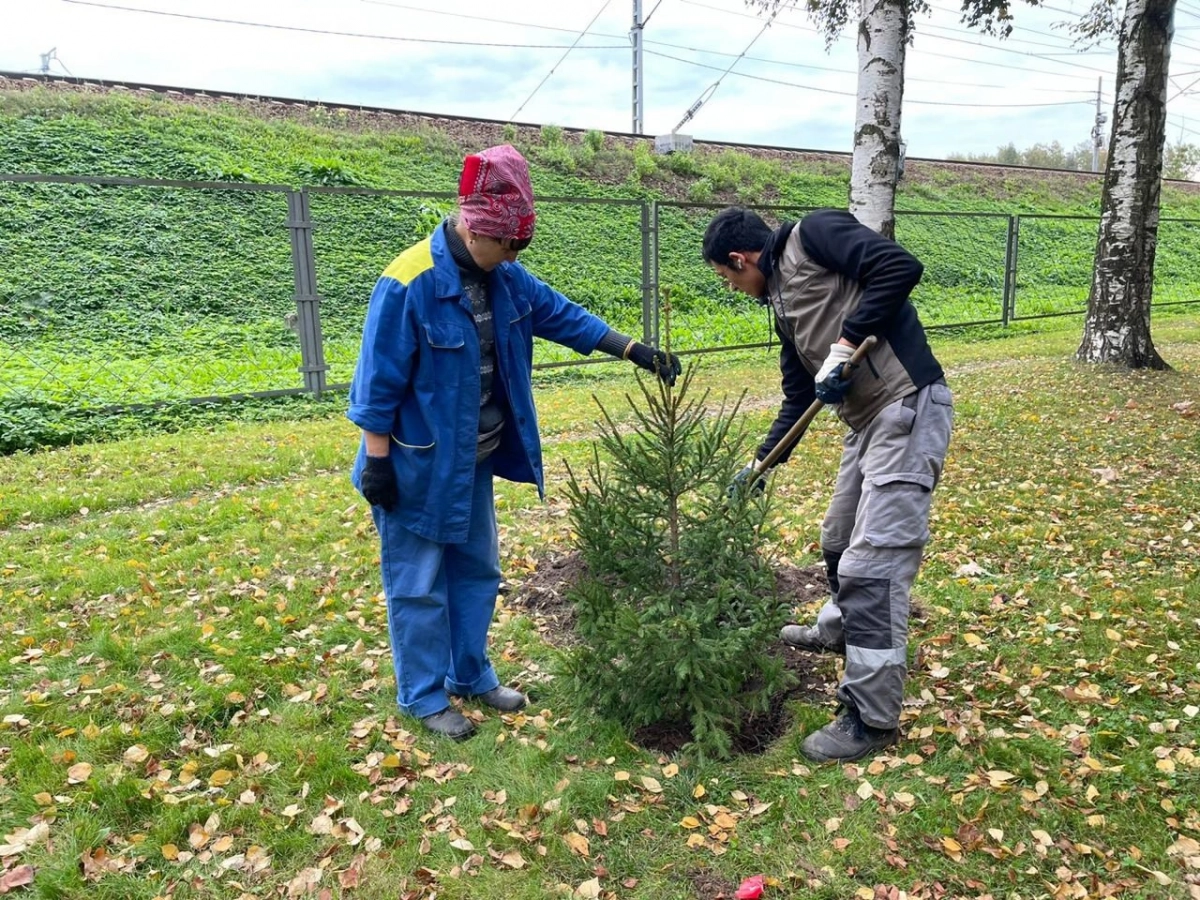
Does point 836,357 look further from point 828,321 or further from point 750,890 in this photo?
point 750,890

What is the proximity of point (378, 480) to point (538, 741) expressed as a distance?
3.92ft

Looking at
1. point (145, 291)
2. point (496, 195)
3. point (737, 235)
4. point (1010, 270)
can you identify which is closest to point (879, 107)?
point (737, 235)

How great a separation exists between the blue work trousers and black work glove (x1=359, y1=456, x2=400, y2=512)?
117mm

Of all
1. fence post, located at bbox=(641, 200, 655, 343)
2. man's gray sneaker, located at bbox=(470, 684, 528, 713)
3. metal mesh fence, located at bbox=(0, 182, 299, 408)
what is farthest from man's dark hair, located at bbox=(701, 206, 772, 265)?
fence post, located at bbox=(641, 200, 655, 343)

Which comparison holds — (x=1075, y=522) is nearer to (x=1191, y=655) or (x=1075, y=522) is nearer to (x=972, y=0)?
(x=1191, y=655)

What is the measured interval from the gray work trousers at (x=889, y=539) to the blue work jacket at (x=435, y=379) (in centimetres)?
126

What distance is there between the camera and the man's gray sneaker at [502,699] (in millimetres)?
3506

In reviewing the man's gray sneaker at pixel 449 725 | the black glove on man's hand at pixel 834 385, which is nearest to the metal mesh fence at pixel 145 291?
the man's gray sneaker at pixel 449 725

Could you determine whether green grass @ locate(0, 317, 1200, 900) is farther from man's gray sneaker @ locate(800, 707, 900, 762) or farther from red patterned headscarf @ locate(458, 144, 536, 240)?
red patterned headscarf @ locate(458, 144, 536, 240)

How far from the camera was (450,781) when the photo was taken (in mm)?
3020

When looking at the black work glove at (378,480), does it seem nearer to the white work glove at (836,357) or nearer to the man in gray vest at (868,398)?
the man in gray vest at (868,398)

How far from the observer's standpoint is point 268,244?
1353 centimetres

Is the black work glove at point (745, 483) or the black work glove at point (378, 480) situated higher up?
the black work glove at point (378, 480)

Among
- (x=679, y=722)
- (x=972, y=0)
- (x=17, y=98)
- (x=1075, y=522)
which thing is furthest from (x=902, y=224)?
(x=679, y=722)
